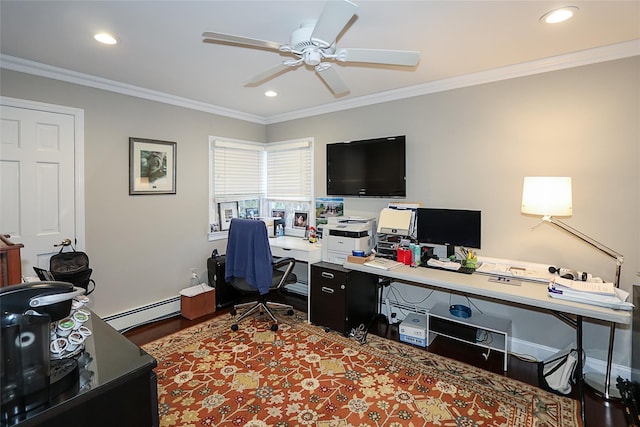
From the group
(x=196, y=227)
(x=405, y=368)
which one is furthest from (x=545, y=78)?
(x=196, y=227)

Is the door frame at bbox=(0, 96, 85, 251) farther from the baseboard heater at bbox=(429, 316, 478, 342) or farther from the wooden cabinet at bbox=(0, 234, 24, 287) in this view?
the baseboard heater at bbox=(429, 316, 478, 342)

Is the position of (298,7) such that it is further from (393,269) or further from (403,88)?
(393,269)

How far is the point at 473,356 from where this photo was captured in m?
2.78

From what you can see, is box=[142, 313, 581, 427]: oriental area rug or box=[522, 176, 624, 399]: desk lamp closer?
box=[142, 313, 581, 427]: oriental area rug

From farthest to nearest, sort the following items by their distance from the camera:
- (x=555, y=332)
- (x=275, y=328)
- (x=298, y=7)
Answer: (x=275, y=328) → (x=555, y=332) → (x=298, y=7)

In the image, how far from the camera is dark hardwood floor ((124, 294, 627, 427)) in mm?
2068

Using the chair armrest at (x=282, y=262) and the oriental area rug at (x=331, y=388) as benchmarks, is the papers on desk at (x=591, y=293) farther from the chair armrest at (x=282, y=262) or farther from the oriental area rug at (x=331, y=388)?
the chair armrest at (x=282, y=262)

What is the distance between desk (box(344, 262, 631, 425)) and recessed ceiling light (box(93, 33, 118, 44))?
2598 millimetres

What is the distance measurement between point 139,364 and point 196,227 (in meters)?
3.00

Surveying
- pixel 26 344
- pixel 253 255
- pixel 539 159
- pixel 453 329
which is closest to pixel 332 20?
pixel 26 344

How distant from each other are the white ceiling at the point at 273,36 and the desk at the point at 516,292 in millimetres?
1738

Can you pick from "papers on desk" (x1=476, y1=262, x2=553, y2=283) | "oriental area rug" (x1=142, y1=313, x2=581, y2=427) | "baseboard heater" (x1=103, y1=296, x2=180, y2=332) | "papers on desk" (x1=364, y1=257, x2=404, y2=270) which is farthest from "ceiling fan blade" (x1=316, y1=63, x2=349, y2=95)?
"baseboard heater" (x1=103, y1=296, x2=180, y2=332)

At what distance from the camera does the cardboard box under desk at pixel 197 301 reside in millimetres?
3496

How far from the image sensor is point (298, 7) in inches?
72.1
